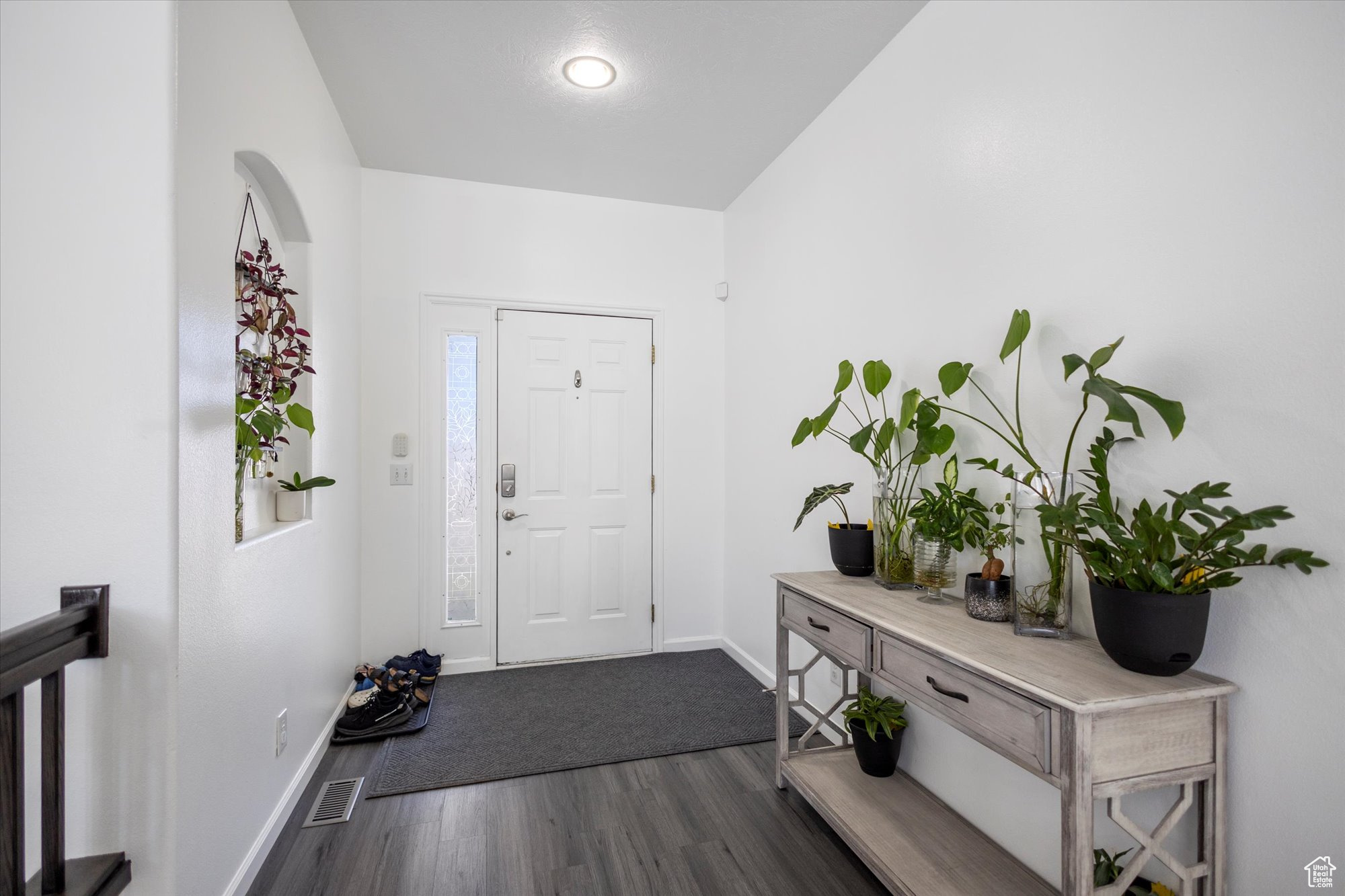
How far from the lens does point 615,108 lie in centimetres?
263

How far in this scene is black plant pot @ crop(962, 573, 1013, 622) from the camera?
1533 mm

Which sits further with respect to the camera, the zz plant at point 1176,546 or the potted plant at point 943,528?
the potted plant at point 943,528

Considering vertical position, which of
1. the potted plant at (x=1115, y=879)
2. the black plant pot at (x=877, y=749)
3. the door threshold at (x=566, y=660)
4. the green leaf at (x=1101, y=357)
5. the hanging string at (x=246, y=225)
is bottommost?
the door threshold at (x=566, y=660)

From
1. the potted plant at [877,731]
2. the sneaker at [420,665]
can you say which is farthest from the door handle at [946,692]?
the sneaker at [420,665]

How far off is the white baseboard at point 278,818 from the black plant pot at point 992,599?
6.83 feet

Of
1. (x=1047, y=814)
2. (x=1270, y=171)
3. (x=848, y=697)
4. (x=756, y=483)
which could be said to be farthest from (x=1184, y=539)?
(x=756, y=483)

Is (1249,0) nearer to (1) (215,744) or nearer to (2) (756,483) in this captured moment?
(2) (756,483)

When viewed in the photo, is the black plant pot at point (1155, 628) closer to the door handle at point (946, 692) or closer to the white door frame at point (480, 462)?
the door handle at point (946, 692)

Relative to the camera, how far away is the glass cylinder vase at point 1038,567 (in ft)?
4.47

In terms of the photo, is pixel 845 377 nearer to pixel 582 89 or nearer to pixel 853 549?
pixel 853 549

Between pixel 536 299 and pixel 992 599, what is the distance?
2.78m

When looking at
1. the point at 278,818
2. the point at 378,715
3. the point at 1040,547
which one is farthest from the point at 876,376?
the point at 378,715

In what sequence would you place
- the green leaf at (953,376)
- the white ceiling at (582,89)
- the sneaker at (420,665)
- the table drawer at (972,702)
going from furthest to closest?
the sneaker at (420,665) → the white ceiling at (582,89) → the green leaf at (953,376) → the table drawer at (972,702)

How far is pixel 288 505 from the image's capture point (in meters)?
2.12
